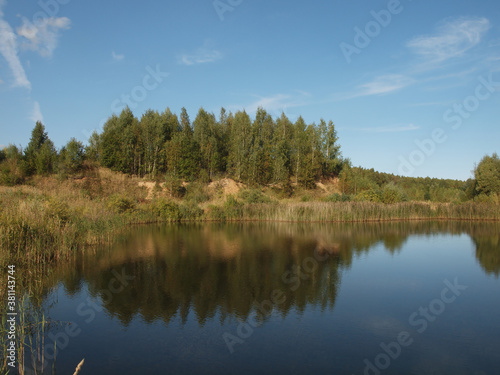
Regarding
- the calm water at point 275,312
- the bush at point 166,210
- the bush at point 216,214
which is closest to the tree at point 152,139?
the bush at point 166,210

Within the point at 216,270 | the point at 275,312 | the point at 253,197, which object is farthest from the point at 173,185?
the point at 275,312

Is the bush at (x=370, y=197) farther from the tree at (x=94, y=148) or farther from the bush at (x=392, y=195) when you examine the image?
the tree at (x=94, y=148)

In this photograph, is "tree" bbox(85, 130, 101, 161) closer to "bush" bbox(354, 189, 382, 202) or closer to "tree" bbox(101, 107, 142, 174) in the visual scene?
"tree" bbox(101, 107, 142, 174)

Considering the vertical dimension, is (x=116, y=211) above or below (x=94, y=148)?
below

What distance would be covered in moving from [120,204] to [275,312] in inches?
1012

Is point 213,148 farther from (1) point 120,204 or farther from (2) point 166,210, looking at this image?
(1) point 120,204

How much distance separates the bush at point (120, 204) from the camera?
101ft

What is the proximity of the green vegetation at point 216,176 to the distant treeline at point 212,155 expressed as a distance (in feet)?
0.45

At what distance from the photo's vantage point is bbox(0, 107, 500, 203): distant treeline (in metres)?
41.4

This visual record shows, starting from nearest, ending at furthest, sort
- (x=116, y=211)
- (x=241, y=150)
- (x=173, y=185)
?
(x=116, y=211) < (x=173, y=185) < (x=241, y=150)

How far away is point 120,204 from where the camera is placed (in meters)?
31.5

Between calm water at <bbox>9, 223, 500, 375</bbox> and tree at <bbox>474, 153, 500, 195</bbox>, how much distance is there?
29511 mm

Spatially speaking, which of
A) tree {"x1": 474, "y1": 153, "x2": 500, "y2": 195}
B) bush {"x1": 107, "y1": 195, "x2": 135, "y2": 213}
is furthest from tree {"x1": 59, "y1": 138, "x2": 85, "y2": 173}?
tree {"x1": 474, "y1": 153, "x2": 500, "y2": 195}

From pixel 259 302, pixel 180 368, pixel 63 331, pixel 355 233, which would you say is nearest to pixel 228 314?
pixel 259 302
